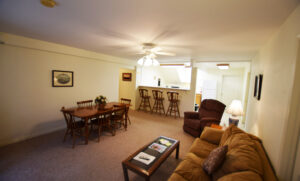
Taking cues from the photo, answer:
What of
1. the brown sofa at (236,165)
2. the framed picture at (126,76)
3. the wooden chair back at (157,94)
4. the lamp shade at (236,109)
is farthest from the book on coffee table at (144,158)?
the framed picture at (126,76)

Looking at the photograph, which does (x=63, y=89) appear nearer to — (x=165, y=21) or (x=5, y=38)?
(x=5, y=38)

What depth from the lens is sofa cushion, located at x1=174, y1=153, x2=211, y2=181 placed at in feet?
4.67

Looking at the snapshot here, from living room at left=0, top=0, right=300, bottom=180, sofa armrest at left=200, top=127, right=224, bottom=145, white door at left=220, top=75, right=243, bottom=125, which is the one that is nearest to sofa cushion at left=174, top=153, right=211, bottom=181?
living room at left=0, top=0, right=300, bottom=180

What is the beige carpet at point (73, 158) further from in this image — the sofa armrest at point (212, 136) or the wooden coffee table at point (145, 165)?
the sofa armrest at point (212, 136)

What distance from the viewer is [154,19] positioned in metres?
1.69

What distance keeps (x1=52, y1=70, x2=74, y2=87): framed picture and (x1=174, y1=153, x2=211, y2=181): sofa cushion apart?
138 inches

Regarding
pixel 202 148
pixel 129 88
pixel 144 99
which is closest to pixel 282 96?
pixel 202 148

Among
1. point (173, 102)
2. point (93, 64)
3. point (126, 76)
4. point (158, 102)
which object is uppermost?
point (93, 64)

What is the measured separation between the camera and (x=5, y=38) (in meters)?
2.53

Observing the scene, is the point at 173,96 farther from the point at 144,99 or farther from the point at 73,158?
the point at 73,158

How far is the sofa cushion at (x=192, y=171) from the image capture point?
142 cm

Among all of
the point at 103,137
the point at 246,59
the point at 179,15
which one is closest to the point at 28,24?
the point at 179,15

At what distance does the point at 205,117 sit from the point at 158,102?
2.38 meters

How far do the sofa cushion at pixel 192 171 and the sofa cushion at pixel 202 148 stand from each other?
22cm
